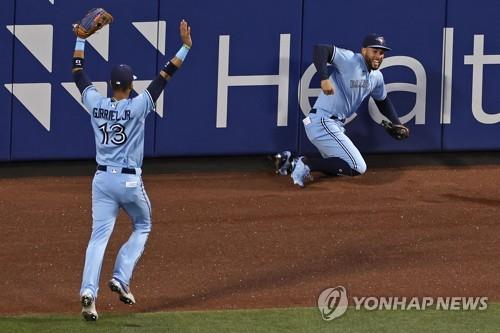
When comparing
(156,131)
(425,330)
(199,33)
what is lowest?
(425,330)

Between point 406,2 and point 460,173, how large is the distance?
199cm

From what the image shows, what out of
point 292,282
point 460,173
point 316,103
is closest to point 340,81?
point 316,103

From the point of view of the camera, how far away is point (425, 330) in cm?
952

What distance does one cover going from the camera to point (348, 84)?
1345 centimetres

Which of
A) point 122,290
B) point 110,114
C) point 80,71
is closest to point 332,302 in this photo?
point 122,290

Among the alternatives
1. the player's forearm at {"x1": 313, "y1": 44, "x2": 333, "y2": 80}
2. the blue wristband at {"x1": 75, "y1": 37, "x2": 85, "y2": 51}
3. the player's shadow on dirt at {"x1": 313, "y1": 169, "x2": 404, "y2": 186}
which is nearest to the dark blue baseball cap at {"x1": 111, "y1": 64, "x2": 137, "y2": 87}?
the blue wristband at {"x1": 75, "y1": 37, "x2": 85, "y2": 51}

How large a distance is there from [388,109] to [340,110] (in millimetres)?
520

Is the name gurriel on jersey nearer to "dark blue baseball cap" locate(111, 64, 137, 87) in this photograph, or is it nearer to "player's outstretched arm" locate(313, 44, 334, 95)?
"dark blue baseball cap" locate(111, 64, 137, 87)

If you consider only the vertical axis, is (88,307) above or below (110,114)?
below

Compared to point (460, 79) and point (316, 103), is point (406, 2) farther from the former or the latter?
point (316, 103)

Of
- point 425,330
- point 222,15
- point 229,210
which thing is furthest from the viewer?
point 222,15

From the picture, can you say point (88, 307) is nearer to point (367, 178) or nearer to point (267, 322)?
point (267, 322)

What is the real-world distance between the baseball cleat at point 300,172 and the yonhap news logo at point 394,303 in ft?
9.74

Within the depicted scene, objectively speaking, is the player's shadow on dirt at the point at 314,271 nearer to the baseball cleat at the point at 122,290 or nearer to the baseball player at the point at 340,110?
the baseball cleat at the point at 122,290
